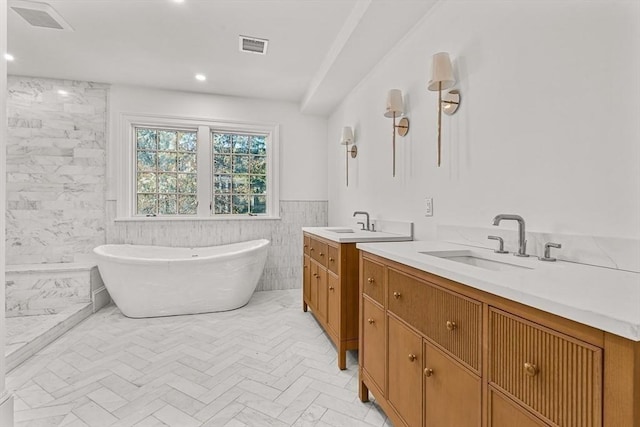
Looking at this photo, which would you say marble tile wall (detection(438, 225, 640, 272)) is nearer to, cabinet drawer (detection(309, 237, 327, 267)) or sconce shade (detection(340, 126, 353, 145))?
cabinet drawer (detection(309, 237, 327, 267))

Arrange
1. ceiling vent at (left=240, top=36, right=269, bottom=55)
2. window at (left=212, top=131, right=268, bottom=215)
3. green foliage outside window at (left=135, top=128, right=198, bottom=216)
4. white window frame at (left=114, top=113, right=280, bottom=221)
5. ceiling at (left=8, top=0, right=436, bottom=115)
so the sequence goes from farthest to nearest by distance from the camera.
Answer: window at (left=212, top=131, right=268, bottom=215), green foliage outside window at (left=135, top=128, right=198, bottom=216), white window frame at (left=114, top=113, right=280, bottom=221), ceiling vent at (left=240, top=36, right=269, bottom=55), ceiling at (left=8, top=0, right=436, bottom=115)

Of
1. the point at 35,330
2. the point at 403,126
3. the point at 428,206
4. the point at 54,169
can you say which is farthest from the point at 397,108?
the point at 54,169

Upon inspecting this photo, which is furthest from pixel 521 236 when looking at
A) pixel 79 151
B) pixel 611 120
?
pixel 79 151

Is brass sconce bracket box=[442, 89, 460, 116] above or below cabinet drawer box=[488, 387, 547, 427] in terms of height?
above

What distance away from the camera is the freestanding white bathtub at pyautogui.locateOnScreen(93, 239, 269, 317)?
3016 millimetres

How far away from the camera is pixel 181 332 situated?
2754 mm

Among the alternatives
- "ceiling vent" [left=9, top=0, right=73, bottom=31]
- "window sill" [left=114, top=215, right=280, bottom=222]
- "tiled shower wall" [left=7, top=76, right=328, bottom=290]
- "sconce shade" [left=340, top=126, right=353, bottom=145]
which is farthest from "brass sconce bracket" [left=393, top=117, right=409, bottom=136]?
"tiled shower wall" [left=7, top=76, right=328, bottom=290]

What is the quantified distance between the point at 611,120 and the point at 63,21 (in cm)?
360

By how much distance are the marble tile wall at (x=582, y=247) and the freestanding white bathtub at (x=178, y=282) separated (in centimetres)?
249

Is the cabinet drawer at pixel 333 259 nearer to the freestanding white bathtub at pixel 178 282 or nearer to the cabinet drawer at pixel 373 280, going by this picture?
the cabinet drawer at pixel 373 280

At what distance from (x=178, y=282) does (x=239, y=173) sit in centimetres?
172

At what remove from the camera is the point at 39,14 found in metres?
2.34

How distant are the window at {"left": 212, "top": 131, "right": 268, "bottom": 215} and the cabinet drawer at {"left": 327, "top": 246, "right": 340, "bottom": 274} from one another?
215 cm

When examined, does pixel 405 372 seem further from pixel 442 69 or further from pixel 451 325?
pixel 442 69
